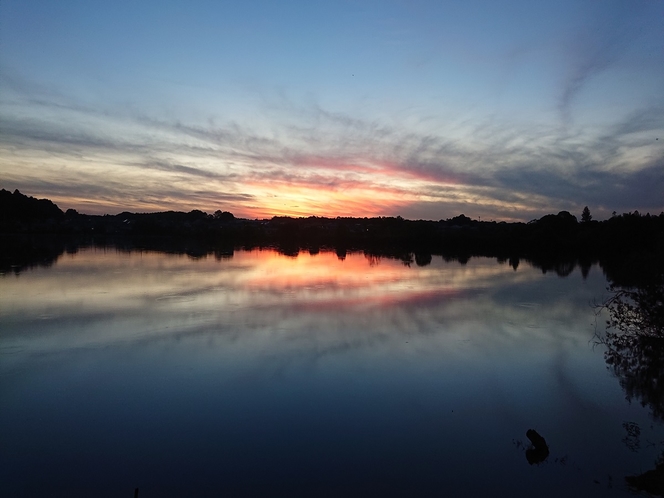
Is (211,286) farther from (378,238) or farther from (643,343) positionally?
(378,238)

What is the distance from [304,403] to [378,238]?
214 feet

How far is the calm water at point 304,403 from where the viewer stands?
17.1ft

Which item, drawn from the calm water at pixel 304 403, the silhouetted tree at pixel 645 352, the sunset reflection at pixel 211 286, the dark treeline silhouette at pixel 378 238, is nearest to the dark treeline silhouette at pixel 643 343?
the silhouetted tree at pixel 645 352

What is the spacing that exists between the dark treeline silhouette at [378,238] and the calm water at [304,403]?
19.5 meters

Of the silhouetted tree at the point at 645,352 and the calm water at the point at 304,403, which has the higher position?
the silhouetted tree at the point at 645,352

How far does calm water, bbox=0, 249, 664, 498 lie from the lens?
5.21 metres

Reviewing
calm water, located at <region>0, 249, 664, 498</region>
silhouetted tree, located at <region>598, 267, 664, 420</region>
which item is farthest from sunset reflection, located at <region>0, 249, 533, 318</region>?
silhouetted tree, located at <region>598, 267, 664, 420</region>

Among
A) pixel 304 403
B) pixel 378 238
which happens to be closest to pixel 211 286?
pixel 304 403

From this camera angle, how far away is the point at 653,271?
9211mm

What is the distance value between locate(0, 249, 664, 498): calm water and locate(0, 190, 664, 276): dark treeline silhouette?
19532 millimetres

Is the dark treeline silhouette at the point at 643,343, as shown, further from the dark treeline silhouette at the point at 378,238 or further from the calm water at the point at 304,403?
the dark treeline silhouette at the point at 378,238

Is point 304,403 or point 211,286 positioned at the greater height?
point 211,286

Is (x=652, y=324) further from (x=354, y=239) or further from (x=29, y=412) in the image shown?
(x=354, y=239)

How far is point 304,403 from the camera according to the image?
279 inches
